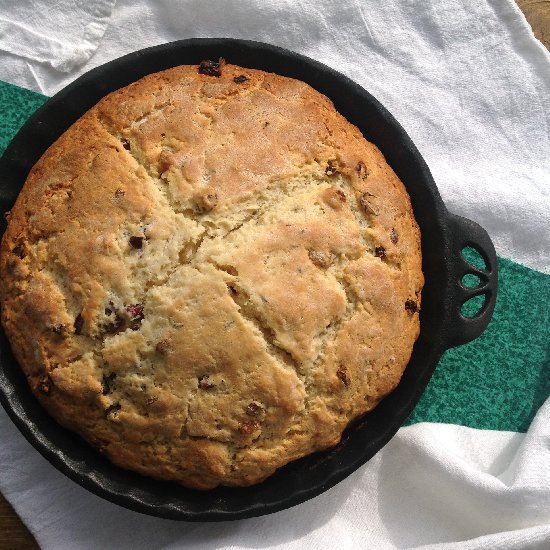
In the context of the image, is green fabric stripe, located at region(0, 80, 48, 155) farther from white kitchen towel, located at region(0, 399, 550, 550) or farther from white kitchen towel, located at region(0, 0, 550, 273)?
white kitchen towel, located at region(0, 399, 550, 550)

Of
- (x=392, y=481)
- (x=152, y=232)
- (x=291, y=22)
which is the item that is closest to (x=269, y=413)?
(x=152, y=232)

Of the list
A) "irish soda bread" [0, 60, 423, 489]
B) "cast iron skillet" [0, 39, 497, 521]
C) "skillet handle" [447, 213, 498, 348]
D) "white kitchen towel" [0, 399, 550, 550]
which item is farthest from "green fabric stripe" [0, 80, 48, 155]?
"skillet handle" [447, 213, 498, 348]

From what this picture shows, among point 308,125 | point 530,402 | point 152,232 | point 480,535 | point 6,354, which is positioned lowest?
point 480,535

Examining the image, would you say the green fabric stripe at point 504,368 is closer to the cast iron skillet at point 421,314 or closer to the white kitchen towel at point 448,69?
the white kitchen towel at point 448,69

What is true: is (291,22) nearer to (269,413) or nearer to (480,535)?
(269,413)

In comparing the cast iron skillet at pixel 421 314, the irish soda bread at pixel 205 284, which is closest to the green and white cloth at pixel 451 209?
the cast iron skillet at pixel 421 314

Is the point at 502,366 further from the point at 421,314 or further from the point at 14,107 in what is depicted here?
the point at 14,107

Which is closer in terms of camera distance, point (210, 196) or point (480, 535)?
point (210, 196)
